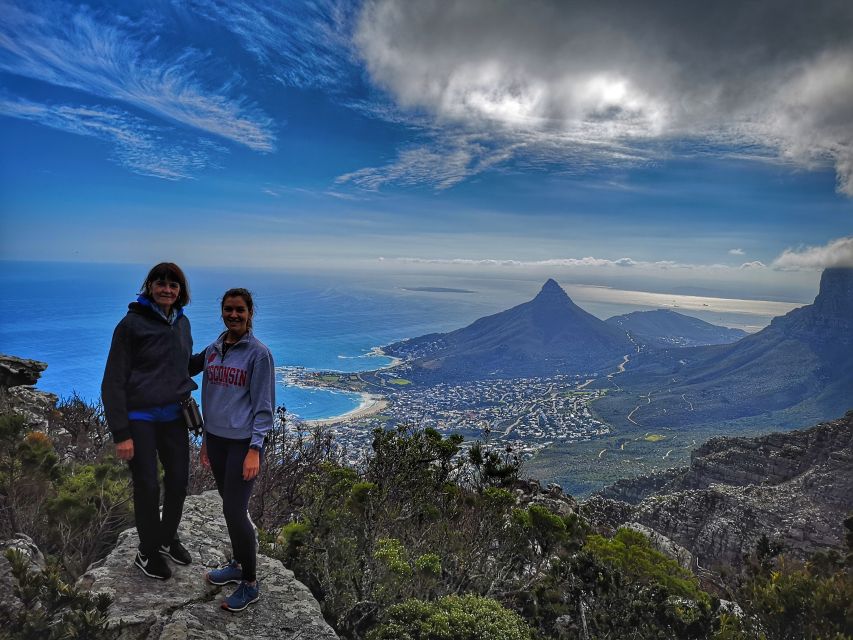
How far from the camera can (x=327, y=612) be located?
4.36 meters

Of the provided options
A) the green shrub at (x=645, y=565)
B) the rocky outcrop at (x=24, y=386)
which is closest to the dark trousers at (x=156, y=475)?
the green shrub at (x=645, y=565)

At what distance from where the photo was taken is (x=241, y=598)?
336 cm

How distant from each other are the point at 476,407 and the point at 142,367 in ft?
269

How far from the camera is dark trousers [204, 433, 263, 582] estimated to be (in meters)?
3.30

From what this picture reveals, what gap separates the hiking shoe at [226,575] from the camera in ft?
11.5

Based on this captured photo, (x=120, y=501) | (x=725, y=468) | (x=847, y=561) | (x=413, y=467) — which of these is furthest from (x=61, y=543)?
(x=725, y=468)

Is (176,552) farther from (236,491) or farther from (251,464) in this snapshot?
(251,464)

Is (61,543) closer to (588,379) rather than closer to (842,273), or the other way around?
(588,379)

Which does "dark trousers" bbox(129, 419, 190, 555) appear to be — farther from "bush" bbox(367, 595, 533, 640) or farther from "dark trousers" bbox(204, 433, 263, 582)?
"bush" bbox(367, 595, 533, 640)

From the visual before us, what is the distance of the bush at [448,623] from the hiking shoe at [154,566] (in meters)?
1.67

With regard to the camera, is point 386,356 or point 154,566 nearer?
point 154,566

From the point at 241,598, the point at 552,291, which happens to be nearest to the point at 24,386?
the point at 241,598

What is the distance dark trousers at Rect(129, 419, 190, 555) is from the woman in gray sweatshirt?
0.96 ft

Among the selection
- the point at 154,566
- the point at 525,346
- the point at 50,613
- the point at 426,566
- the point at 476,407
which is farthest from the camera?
the point at 525,346
